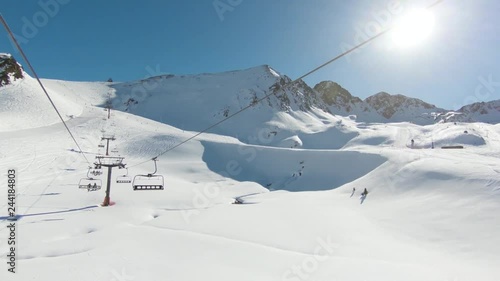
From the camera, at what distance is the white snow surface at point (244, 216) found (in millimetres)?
9188

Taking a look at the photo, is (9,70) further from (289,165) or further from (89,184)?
(289,165)

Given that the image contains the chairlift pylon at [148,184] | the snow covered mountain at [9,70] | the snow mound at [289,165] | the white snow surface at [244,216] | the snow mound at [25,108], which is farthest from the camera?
the snow covered mountain at [9,70]

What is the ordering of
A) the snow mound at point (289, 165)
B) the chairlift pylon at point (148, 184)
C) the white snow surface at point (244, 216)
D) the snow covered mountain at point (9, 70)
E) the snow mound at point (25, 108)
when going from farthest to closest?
1. the snow covered mountain at point (9, 70)
2. the snow mound at point (25, 108)
3. the snow mound at point (289, 165)
4. the chairlift pylon at point (148, 184)
5. the white snow surface at point (244, 216)

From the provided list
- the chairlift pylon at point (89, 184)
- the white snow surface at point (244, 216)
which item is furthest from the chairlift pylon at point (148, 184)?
the chairlift pylon at point (89, 184)

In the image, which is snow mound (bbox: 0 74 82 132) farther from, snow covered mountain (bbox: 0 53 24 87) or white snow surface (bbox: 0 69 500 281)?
snow covered mountain (bbox: 0 53 24 87)

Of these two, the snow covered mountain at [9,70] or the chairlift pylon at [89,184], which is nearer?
the chairlift pylon at [89,184]

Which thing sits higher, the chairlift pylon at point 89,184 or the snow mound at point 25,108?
the snow mound at point 25,108

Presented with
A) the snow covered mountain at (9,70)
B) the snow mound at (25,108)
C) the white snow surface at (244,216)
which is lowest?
the white snow surface at (244,216)

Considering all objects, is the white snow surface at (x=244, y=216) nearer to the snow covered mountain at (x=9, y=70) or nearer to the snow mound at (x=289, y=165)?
the snow mound at (x=289, y=165)

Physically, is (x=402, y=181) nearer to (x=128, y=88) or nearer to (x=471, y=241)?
(x=471, y=241)

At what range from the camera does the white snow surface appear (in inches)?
362

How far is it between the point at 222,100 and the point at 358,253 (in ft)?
308

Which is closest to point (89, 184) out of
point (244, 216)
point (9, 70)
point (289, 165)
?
point (244, 216)

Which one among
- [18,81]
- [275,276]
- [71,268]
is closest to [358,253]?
[275,276]
